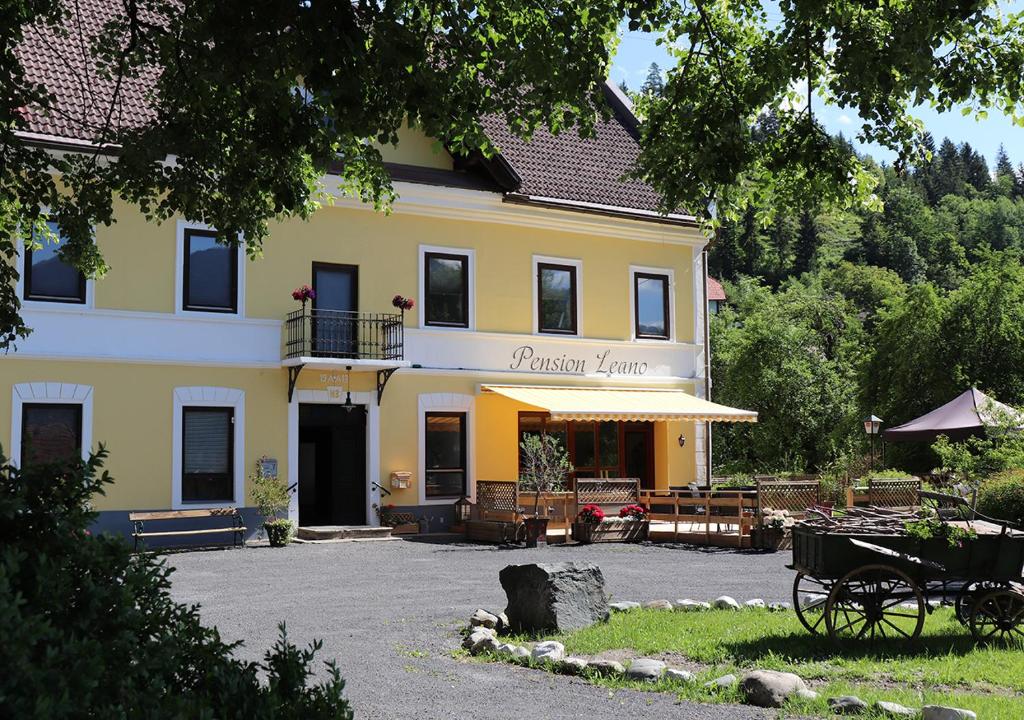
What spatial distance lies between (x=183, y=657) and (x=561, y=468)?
17768mm

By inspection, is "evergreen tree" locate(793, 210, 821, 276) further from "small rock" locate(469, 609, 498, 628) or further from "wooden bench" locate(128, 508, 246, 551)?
"small rock" locate(469, 609, 498, 628)

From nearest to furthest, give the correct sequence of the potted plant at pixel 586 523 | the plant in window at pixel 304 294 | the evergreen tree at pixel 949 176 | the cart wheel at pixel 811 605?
the cart wheel at pixel 811 605
the potted plant at pixel 586 523
the plant in window at pixel 304 294
the evergreen tree at pixel 949 176

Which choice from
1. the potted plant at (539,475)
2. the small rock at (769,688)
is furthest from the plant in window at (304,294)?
the small rock at (769,688)

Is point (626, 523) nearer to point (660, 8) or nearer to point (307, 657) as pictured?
point (660, 8)

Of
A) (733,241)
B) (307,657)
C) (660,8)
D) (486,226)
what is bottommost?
(307,657)

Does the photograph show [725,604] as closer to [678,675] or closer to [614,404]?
[678,675]

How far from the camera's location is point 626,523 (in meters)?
19.6

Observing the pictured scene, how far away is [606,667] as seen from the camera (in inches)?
299

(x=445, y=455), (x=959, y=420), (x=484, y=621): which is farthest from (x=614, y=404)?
(x=484, y=621)

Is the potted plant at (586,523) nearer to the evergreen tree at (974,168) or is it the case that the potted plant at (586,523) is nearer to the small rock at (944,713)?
the small rock at (944,713)

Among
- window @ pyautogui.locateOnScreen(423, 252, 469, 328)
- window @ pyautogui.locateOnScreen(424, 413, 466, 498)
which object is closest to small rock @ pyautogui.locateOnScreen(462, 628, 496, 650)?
window @ pyautogui.locateOnScreen(424, 413, 466, 498)

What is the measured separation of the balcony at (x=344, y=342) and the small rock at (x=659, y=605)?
1024 centimetres

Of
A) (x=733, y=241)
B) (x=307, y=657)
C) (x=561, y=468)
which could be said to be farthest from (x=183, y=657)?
(x=733, y=241)

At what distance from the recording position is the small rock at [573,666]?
769 centimetres
